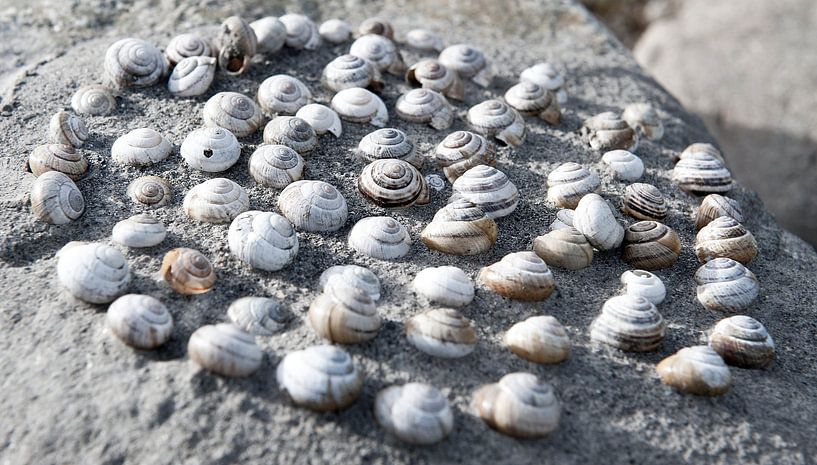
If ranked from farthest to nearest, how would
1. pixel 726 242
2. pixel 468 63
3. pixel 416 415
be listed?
pixel 468 63 → pixel 726 242 → pixel 416 415

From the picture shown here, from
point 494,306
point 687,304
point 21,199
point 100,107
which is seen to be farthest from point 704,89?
point 21,199

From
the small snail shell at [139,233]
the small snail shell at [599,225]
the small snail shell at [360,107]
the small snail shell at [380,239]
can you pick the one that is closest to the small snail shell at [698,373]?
the small snail shell at [599,225]

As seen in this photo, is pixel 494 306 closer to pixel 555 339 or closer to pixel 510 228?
pixel 555 339

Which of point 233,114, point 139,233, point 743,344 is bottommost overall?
point 743,344

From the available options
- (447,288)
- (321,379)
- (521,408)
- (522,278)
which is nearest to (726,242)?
(522,278)

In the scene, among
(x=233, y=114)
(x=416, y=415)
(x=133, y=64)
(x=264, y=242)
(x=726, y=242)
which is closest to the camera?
(x=416, y=415)

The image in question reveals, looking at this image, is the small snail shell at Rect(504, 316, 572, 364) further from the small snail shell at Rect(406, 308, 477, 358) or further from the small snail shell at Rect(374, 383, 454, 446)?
the small snail shell at Rect(374, 383, 454, 446)

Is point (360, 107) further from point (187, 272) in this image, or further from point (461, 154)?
point (187, 272)

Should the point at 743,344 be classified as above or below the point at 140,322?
below
